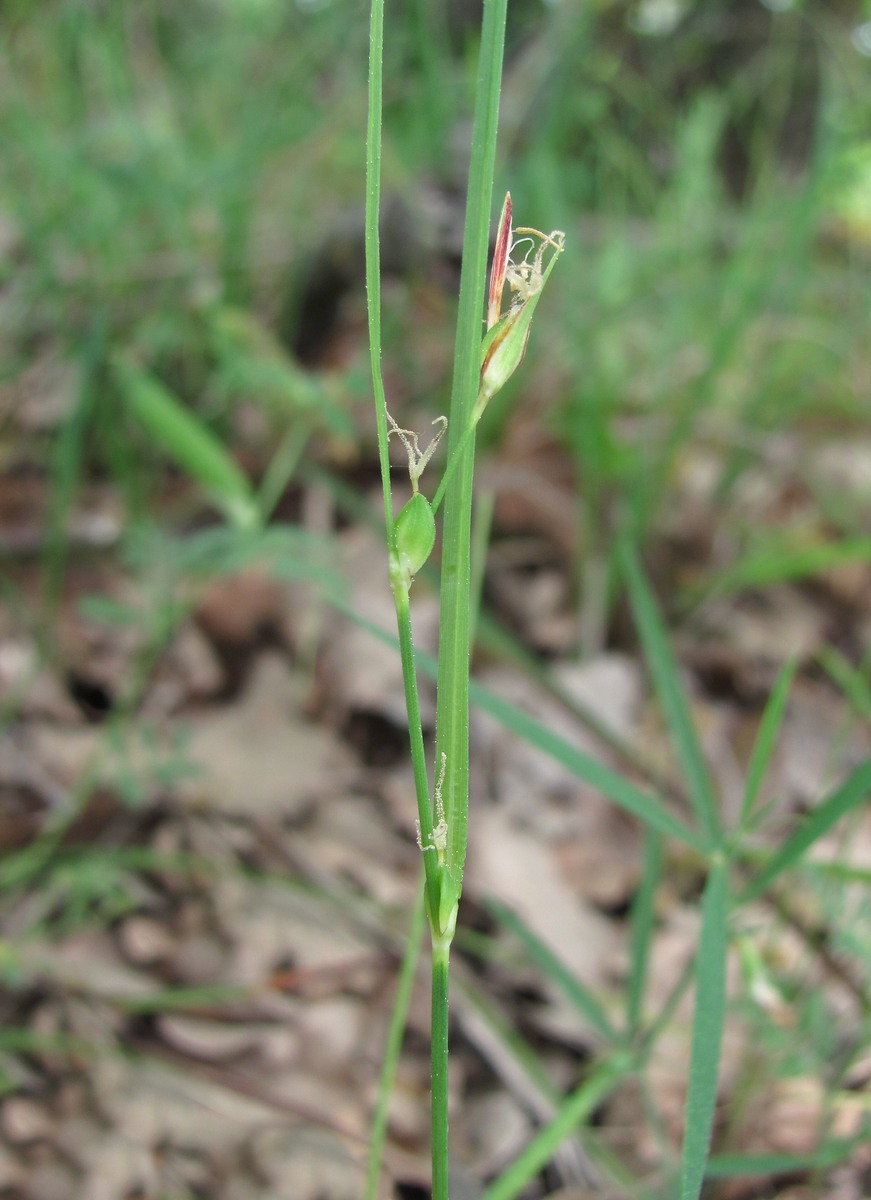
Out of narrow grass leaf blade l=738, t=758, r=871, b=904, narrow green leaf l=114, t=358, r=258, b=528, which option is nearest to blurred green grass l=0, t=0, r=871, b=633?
narrow green leaf l=114, t=358, r=258, b=528

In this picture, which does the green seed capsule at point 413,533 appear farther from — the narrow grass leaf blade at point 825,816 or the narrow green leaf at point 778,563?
the narrow green leaf at point 778,563

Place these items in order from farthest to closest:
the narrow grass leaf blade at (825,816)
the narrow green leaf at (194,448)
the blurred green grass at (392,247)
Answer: the blurred green grass at (392,247), the narrow green leaf at (194,448), the narrow grass leaf blade at (825,816)

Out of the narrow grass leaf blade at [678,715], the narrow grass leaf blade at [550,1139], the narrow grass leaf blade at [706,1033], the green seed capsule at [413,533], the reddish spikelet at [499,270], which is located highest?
the reddish spikelet at [499,270]

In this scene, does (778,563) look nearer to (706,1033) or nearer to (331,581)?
(331,581)

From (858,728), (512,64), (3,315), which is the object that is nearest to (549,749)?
(858,728)

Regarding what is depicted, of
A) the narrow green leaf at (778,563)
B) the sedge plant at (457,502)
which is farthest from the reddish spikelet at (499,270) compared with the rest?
the narrow green leaf at (778,563)

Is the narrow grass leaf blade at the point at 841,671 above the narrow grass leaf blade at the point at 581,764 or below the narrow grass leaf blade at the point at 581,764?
below
